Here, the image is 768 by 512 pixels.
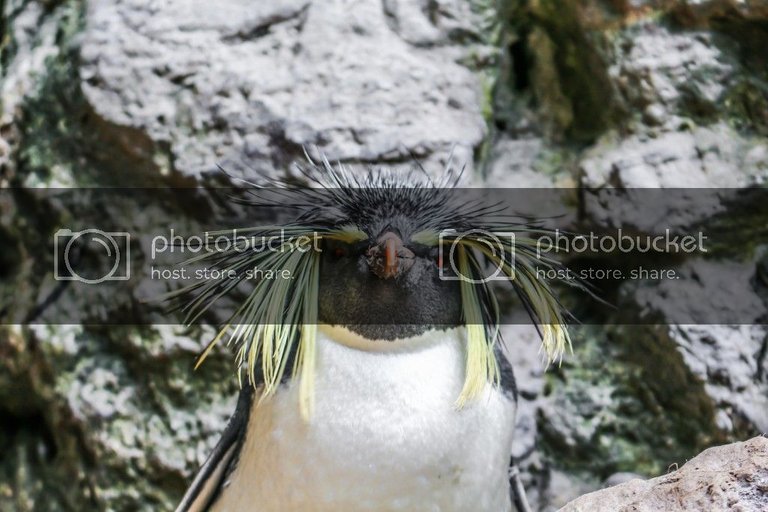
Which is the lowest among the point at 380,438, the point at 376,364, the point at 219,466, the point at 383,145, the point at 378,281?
the point at 219,466

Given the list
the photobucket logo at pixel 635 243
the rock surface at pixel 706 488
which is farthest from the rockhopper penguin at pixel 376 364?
the photobucket logo at pixel 635 243

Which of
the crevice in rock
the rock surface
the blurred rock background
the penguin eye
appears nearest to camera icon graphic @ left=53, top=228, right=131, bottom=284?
A: the blurred rock background

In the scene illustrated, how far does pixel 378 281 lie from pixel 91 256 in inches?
59.3

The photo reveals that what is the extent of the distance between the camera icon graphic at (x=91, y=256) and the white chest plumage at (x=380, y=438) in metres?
1.21

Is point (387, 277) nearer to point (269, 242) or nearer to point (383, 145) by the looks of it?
point (269, 242)

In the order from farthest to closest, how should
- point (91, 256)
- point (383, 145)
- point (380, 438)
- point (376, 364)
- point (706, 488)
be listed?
point (91, 256), point (383, 145), point (376, 364), point (380, 438), point (706, 488)

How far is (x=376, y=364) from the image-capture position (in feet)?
6.27

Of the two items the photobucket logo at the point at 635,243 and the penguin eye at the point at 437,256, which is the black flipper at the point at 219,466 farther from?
the photobucket logo at the point at 635,243

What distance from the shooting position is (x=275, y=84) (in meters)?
2.84

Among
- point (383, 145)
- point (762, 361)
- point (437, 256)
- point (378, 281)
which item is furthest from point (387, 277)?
point (762, 361)

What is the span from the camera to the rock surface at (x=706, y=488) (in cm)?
134

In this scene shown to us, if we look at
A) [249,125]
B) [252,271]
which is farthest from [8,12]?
[252,271]

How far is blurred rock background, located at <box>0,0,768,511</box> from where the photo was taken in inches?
106

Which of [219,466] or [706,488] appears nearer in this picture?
[706,488]
